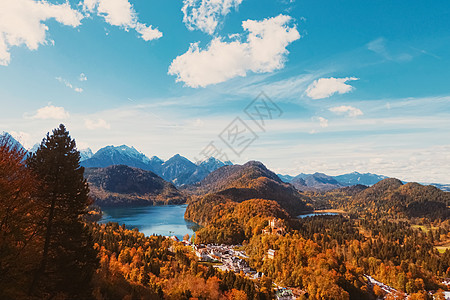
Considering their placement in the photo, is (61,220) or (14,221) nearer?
(14,221)

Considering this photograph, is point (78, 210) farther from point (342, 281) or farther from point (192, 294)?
point (342, 281)

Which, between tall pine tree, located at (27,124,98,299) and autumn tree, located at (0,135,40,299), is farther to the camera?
tall pine tree, located at (27,124,98,299)

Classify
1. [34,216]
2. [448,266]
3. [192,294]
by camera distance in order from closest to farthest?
[34,216], [192,294], [448,266]

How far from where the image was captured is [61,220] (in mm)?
24141

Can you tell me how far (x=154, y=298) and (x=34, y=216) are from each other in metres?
27.3

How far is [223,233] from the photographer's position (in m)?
142

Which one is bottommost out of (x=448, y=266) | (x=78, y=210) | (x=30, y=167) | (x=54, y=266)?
(x=448, y=266)

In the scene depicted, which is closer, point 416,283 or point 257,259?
point 416,283

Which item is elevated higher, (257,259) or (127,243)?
(127,243)

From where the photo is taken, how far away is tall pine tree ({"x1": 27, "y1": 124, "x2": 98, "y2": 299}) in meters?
23.2

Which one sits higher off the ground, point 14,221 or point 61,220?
point 14,221

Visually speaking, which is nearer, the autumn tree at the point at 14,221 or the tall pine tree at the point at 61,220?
the autumn tree at the point at 14,221

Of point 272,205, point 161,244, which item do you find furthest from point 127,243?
point 272,205

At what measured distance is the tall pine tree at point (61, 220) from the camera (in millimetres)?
23188
